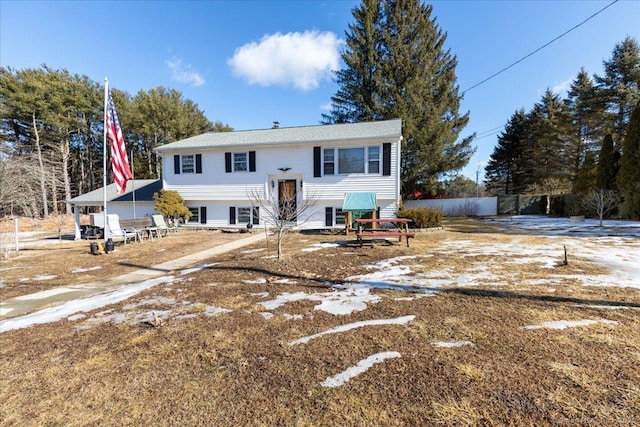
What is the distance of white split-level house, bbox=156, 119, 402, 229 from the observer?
13.1 metres

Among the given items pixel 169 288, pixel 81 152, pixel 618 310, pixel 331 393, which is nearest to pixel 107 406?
pixel 331 393

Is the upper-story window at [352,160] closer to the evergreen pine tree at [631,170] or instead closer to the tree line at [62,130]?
the evergreen pine tree at [631,170]

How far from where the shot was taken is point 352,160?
1346cm

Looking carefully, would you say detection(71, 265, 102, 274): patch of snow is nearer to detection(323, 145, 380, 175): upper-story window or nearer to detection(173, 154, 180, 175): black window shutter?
detection(173, 154, 180, 175): black window shutter

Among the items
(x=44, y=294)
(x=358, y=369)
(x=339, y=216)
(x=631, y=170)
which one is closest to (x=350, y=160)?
(x=339, y=216)

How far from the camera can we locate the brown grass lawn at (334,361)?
1989 millimetres

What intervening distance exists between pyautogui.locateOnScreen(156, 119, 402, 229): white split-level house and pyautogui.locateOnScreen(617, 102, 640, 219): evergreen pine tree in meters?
12.7

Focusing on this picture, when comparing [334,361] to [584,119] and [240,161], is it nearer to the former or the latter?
[240,161]

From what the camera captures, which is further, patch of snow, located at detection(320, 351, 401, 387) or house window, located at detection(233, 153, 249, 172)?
house window, located at detection(233, 153, 249, 172)

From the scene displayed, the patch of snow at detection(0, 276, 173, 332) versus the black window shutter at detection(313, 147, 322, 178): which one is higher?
the black window shutter at detection(313, 147, 322, 178)

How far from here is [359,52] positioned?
24344 mm

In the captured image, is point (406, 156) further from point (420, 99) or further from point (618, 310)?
point (618, 310)

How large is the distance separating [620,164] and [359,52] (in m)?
20.0

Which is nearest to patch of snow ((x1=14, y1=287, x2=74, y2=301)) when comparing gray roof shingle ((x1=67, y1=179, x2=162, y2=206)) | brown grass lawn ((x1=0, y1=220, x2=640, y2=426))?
brown grass lawn ((x1=0, y1=220, x2=640, y2=426))
